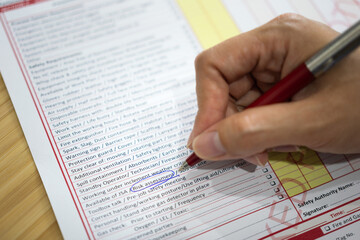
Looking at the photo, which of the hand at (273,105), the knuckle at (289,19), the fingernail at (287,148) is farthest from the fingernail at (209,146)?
the knuckle at (289,19)

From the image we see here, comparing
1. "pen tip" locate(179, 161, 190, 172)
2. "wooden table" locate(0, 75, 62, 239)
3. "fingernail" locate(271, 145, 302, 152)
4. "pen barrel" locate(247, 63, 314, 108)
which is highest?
"wooden table" locate(0, 75, 62, 239)

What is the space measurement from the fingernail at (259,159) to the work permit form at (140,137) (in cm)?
3

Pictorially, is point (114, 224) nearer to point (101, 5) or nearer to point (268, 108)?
point (268, 108)

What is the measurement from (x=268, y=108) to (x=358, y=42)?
13 centimetres

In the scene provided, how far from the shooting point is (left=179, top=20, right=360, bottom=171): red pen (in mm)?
367

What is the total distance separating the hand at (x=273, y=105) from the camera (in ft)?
1.20

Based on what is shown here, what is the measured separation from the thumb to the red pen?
1.4 inches

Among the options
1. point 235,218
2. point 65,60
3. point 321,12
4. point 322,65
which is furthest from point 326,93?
point 65,60

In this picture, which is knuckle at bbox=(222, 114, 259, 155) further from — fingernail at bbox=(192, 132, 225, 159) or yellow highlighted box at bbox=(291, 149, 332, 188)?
yellow highlighted box at bbox=(291, 149, 332, 188)

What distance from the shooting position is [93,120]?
505mm

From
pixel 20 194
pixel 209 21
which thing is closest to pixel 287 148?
pixel 209 21

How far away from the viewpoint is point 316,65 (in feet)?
1.27

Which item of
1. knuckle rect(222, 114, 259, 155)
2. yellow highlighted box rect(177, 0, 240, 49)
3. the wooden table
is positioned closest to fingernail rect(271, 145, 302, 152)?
knuckle rect(222, 114, 259, 155)

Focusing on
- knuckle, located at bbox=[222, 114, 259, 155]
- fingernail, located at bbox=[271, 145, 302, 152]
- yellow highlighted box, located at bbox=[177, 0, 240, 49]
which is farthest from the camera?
yellow highlighted box, located at bbox=[177, 0, 240, 49]
